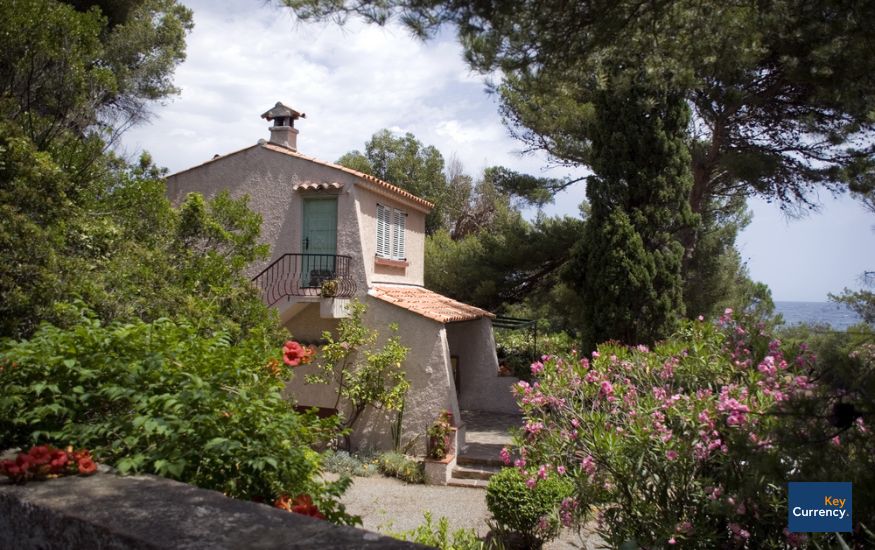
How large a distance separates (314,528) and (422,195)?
112 feet

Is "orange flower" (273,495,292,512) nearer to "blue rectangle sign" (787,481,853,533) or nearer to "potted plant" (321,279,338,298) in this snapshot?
"blue rectangle sign" (787,481,853,533)

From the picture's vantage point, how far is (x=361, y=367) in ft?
46.3

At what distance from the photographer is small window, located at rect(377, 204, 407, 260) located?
15734mm

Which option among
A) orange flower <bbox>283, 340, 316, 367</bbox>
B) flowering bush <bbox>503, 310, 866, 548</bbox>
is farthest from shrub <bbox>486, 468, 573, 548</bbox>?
orange flower <bbox>283, 340, 316, 367</bbox>

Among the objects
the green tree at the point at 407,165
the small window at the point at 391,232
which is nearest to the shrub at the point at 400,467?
the small window at the point at 391,232

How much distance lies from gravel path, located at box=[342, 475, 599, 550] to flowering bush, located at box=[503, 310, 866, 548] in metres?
3.41

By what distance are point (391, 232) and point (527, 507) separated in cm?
900

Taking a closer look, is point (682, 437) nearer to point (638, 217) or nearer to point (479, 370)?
point (638, 217)

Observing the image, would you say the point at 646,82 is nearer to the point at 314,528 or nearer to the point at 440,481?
the point at 314,528

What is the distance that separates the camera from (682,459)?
201 inches

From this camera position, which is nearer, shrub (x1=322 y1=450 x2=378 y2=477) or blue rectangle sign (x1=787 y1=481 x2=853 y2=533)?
blue rectangle sign (x1=787 y1=481 x2=853 y2=533)

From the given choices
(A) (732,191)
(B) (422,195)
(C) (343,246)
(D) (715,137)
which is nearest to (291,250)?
(C) (343,246)

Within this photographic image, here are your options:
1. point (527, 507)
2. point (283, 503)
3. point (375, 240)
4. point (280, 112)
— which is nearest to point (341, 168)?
point (375, 240)

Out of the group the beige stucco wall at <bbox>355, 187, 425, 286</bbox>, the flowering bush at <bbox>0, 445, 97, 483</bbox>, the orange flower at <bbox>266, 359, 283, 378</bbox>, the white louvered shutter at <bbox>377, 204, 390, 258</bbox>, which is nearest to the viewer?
the flowering bush at <bbox>0, 445, 97, 483</bbox>
